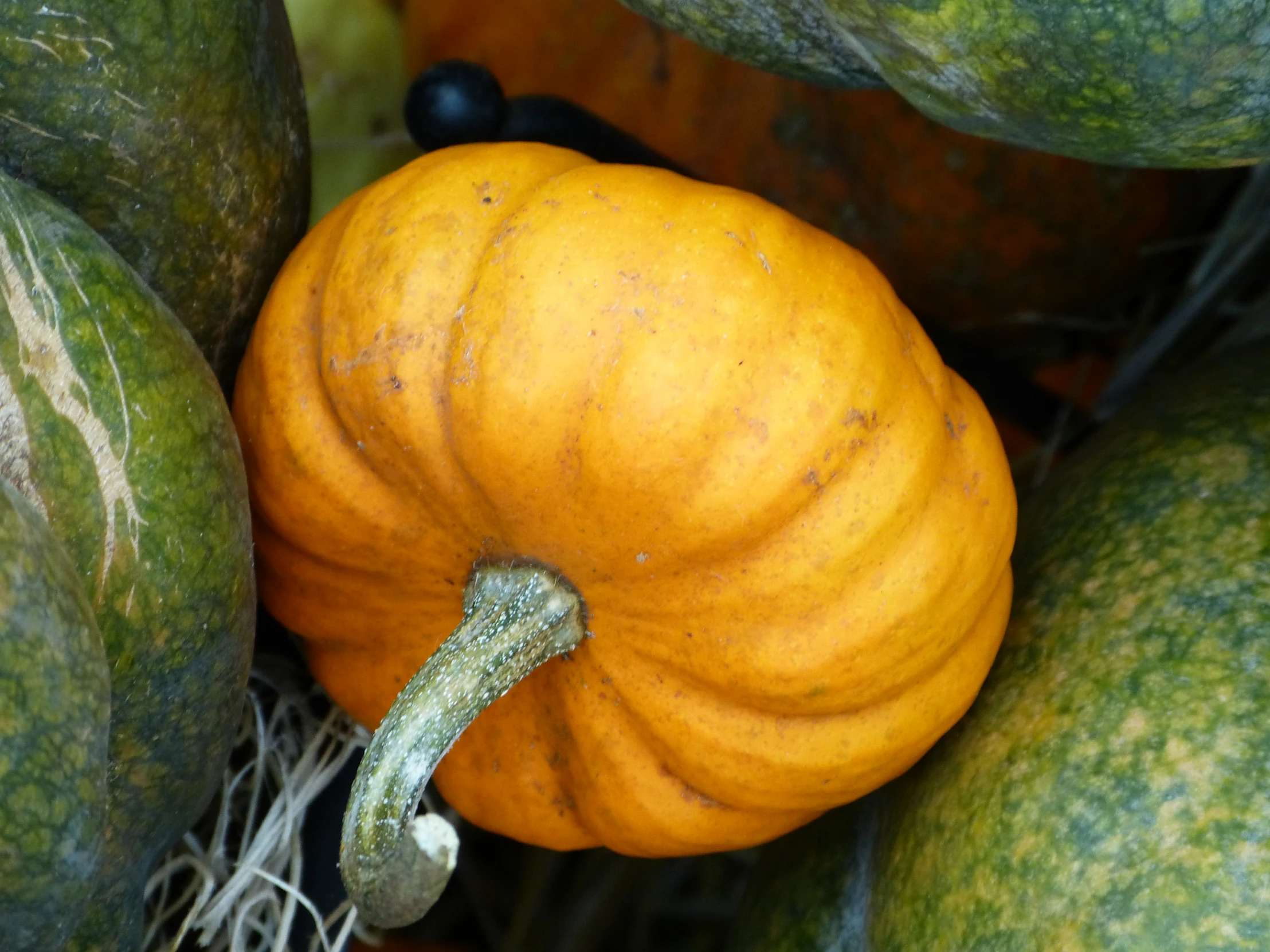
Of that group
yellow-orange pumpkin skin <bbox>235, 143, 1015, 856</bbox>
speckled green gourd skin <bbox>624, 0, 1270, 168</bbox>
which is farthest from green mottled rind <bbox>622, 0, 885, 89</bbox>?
yellow-orange pumpkin skin <bbox>235, 143, 1015, 856</bbox>

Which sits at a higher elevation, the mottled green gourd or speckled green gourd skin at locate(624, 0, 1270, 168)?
speckled green gourd skin at locate(624, 0, 1270, 168)

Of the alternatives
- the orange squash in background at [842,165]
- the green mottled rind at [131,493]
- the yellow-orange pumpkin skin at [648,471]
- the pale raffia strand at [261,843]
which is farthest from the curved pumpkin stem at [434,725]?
the orange squash in background at [842,165]

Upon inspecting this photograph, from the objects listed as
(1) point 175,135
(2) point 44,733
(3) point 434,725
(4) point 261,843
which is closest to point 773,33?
(1) point 175,135

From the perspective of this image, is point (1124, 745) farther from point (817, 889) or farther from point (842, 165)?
point (842, 165)

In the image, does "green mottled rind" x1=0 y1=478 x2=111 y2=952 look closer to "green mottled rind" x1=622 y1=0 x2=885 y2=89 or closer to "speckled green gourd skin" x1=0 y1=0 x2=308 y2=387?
"speckled green gourd skin" x1=0 y1=0 x2=308 y2=387

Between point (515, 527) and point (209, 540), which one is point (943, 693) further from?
point (209, 540)

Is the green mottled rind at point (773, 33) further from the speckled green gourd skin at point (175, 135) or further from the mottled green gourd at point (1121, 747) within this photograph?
the mottled green gourd at point (1121, 747)

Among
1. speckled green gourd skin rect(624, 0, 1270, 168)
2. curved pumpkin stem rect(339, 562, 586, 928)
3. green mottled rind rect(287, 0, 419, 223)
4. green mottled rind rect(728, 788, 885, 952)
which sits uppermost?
speckled green gourd skin rect(624, 0, 1270, 168)
